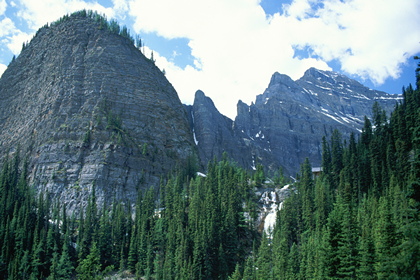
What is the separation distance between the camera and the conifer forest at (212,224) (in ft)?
257

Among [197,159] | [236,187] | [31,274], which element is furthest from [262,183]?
[31,274]

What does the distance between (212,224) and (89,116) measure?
71335 millimetres

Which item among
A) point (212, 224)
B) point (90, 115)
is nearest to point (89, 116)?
point (90, 115)

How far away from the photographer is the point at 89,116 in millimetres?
141750

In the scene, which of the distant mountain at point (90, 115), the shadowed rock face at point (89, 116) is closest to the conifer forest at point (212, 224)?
the distant mountain at point (90, 115)

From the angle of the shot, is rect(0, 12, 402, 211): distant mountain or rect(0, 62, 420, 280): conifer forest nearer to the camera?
rect(0, 62, 420, 280): conifer forest

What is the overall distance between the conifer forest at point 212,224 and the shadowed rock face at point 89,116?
13398mm

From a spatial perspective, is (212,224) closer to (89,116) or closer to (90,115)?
(89,116)

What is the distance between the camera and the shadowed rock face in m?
128

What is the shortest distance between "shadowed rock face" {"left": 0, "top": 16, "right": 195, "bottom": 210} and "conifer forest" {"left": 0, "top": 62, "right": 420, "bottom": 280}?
44.0 feet

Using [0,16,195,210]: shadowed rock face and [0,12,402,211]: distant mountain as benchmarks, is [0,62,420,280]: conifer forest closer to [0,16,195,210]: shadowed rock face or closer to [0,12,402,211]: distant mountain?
[0,12,402,211]: distant mountain

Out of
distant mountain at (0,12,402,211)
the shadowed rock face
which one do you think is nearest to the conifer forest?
distant mountain at (0,12,402,211)

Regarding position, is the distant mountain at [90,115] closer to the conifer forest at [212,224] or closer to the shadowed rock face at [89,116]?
the shadowed rock face at [89,116]

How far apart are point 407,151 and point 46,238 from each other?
3190 inches
